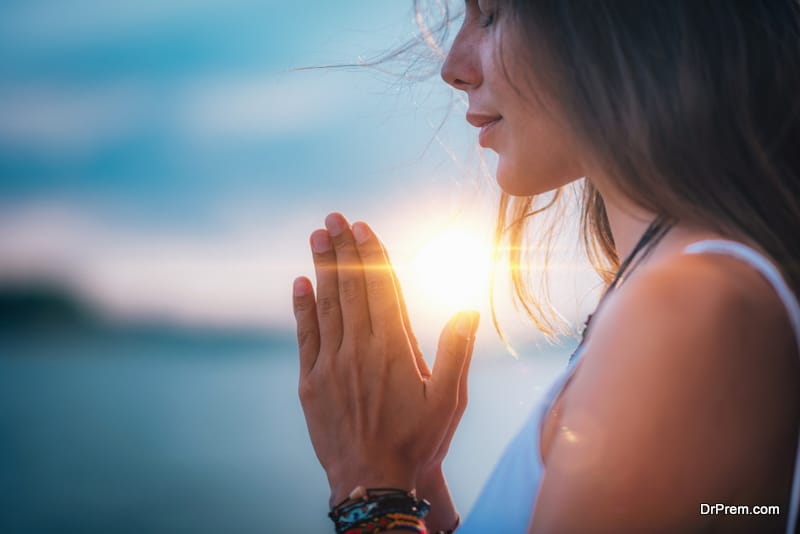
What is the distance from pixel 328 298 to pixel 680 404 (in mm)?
1416

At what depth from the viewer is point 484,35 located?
2369 mm

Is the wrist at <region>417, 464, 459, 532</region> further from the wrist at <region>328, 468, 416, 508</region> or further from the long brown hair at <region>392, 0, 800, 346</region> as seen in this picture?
the long brown hair at <region>392, 0, 800, 346</region>

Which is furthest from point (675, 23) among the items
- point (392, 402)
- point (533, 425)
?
point (392, 402)

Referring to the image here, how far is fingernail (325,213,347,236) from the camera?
248cm

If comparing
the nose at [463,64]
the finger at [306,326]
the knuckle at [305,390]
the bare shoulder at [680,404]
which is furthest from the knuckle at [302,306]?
the bare shoulder at [680,404]

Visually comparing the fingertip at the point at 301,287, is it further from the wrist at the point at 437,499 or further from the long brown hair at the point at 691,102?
the long brown hair at the point at 691,102

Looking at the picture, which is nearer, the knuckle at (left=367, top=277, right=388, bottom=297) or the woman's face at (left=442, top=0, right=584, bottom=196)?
the woman's face at (left=442, top=0, right=584, bottom=196)

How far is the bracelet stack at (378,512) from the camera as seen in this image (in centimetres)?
216

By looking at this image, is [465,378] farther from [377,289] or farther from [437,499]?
[437,499]

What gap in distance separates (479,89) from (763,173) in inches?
38.5

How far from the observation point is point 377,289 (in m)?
2.50

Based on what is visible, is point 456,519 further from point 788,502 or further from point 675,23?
point 675,23

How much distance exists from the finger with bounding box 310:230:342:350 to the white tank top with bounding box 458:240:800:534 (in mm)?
863

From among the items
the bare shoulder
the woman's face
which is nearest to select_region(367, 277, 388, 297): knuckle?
the woman's face
